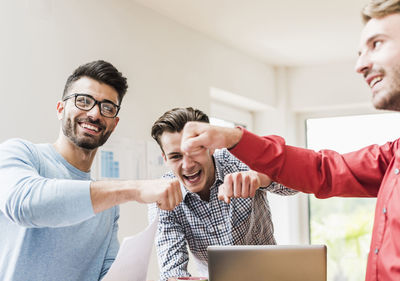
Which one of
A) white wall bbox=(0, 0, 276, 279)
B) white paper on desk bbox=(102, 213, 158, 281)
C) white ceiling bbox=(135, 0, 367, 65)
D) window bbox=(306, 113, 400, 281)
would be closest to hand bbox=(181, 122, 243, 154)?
white paper on desk bbox=(102, 213, 158, 281)

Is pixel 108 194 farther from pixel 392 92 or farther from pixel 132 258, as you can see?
pixel 392 92

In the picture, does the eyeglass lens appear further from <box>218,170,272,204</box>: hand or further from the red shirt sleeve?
the red shirt sleeve

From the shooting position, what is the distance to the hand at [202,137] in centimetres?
130

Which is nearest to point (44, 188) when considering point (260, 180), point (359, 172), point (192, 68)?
point (260, 180)

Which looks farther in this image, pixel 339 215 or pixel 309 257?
pixel 339 215

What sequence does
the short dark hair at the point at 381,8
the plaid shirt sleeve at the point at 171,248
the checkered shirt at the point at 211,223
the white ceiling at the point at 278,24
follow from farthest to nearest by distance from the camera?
the white ceiling at the point at 278,24 → the checkered shirt at the point at 211,223 → the plaid shirt sleeve at the point at 171,248 → the short dark hair at the point at 381,8

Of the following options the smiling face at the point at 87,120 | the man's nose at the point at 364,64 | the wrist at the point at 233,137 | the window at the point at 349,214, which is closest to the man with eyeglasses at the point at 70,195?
the smiling face at the point at 87,120

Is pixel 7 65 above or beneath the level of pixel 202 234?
above

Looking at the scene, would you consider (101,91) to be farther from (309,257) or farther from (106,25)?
(106,25)

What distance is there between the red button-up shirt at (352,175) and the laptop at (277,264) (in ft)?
0.48

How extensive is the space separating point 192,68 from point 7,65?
5.79 ft

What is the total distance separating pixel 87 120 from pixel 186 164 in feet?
1.60

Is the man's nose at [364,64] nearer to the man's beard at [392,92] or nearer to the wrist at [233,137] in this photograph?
the man's beard at [392,92]

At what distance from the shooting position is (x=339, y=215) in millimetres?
5293
